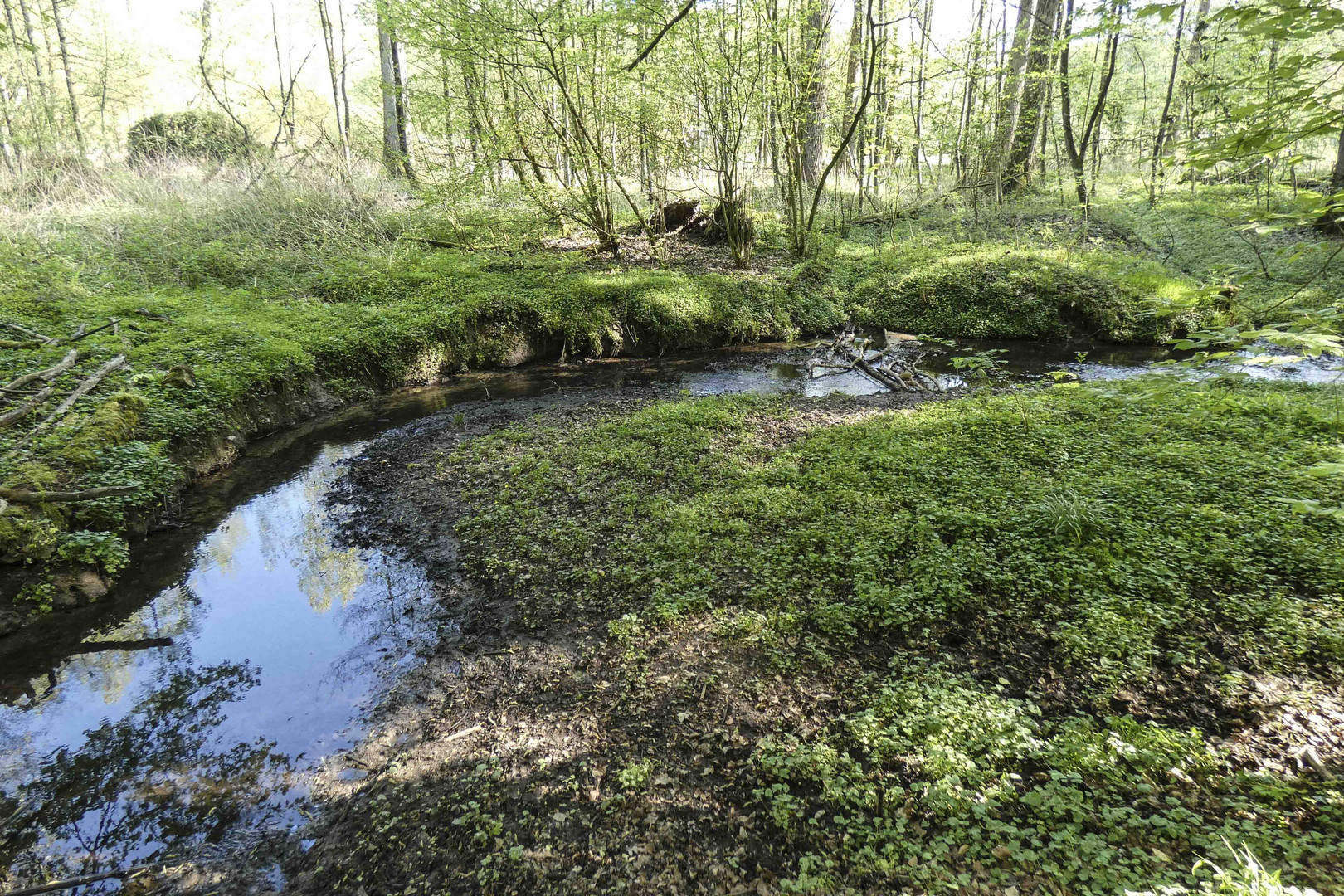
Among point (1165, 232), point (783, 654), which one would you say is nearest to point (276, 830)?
point (783, 654)

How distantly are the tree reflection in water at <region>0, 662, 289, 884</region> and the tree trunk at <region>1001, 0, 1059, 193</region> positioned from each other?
1846 cm

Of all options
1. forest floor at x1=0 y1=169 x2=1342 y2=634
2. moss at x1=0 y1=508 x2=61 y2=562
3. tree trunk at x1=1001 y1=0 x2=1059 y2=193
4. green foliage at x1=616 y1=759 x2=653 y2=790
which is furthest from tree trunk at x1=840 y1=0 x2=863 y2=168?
moss at x1=0 y1=508 x2=61 y2=562

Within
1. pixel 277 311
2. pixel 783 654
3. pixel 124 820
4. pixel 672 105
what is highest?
pixel 672 105

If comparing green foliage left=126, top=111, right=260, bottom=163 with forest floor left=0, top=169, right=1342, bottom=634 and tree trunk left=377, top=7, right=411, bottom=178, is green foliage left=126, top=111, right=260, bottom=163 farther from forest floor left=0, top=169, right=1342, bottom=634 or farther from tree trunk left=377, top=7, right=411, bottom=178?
tree trunk left=377, top=7, right=411, bottom=178

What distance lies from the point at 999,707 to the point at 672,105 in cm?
1349

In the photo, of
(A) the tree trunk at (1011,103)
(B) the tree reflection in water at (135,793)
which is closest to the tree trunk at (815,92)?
(A) the tree trunk at (1011,103)

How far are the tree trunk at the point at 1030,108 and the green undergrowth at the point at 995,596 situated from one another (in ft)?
37.4

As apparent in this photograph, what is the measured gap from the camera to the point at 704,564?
4.67 m

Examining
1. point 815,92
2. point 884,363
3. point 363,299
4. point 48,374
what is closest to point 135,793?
point 48,374

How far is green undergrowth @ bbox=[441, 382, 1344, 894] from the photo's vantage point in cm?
252

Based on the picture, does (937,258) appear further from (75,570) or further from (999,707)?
(75,570)

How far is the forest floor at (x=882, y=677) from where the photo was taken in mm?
2555

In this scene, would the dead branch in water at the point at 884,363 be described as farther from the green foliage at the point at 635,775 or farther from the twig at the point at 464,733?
the twig at the point at 464,733

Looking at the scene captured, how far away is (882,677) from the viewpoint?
11.5 ft
